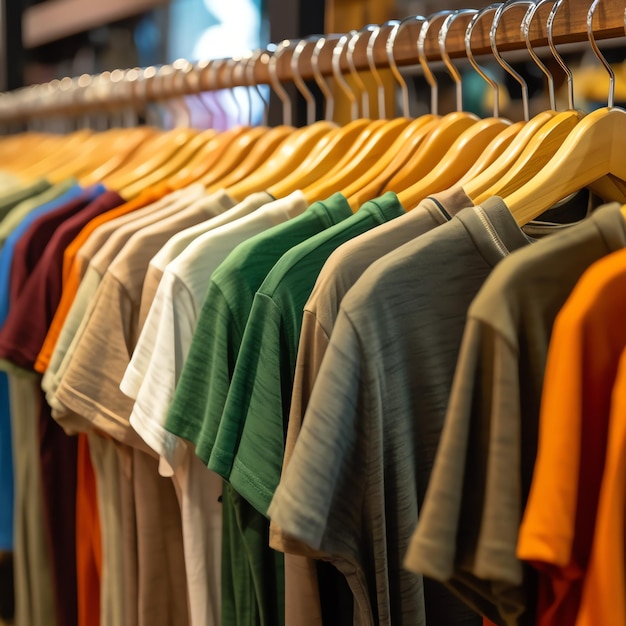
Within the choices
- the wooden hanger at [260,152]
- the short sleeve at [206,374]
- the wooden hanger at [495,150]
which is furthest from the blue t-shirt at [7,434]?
the wooden hanger at [495,150]

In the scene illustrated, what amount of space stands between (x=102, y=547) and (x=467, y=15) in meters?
0.75

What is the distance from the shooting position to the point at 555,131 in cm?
72

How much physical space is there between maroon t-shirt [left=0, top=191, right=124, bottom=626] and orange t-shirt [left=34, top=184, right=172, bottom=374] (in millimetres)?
17

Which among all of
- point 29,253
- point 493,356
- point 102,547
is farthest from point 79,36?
point 493,356

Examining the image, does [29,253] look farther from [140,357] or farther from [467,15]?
[467,15]

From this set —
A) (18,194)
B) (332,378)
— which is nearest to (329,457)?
(332,378)

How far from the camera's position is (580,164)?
680 millimetres

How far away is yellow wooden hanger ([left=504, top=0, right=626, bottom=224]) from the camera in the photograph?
66 cm

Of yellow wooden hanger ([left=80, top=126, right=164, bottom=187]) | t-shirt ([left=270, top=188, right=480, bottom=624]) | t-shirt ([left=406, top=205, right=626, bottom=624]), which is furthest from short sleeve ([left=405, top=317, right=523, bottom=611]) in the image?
yellow wooden hanger ([left=80, top=126, right=164, bottom=187])

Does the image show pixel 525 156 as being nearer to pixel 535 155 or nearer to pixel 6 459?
pixel 535 155

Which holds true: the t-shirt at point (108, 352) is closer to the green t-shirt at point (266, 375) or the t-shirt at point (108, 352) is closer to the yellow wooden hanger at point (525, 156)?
the green t-shirt at point (266, 375)

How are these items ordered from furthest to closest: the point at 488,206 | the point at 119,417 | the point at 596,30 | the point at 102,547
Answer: the point at 102,547
the point at 119,417
the point at 596,30
the point at 488,206

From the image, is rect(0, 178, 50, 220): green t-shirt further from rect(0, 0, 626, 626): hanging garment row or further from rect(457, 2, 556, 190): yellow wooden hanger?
rect(457, 2, 556, 190): yellow wooden hanger

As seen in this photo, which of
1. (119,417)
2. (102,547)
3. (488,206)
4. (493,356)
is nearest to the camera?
(493,356)
